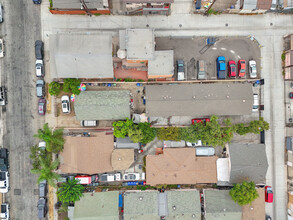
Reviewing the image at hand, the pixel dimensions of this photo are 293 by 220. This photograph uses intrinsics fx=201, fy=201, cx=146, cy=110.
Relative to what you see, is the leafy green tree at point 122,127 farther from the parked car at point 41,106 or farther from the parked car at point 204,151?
the parked car at point 41,106

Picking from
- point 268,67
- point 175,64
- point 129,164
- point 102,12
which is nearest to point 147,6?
point 102,12

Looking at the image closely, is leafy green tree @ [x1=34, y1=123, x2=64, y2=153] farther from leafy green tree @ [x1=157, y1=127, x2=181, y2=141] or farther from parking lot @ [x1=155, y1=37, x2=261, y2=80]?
parking lot @ [x1=155, y1=37, x2=261, y2=80]

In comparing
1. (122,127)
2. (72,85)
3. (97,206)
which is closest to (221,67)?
(122,127)

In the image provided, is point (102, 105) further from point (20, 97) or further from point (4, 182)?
point (4, 182)

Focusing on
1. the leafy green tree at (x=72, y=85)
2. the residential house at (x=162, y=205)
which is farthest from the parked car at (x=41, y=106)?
the residential house at (x=162, y=205)

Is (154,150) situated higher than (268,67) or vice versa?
(268,67)

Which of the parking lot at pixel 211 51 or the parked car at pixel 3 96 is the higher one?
the parking lot at pixel 211 51

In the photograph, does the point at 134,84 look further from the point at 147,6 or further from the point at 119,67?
the point at 147,6
